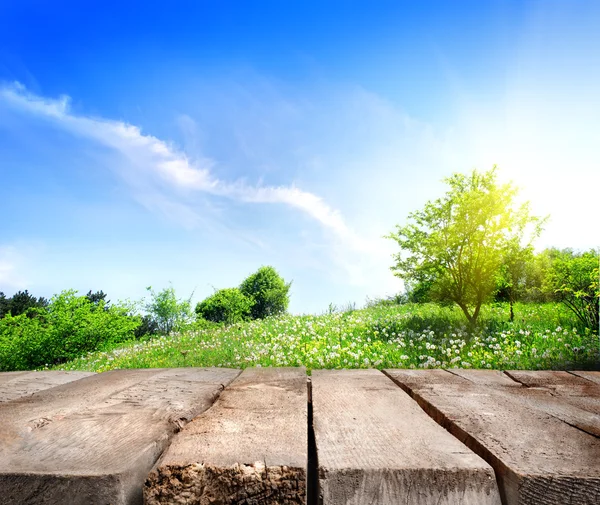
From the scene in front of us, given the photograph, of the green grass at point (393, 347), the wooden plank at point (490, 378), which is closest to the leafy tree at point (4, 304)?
the green grass at point (393, 347)

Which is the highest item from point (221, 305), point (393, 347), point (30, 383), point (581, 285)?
point (221, 305)

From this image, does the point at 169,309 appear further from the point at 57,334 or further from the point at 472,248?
the point at 472,248

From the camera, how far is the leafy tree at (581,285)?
931cm

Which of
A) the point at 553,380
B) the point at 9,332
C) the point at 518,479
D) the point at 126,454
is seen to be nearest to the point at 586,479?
the point at 518,479

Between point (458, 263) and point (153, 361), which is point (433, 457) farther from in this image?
point (458, 263)

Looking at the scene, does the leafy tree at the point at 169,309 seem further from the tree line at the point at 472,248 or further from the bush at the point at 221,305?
the tree line at the point at 472,248

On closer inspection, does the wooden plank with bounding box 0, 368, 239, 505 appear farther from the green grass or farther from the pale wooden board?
the green grass

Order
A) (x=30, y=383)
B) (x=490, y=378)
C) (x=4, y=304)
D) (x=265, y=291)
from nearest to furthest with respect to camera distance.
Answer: (x=490, y=378) < (x=30, y=383) < (x=4, y=304) < (x=265, y=291)

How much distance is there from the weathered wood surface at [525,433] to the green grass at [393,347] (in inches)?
132

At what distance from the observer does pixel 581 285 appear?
422 inches

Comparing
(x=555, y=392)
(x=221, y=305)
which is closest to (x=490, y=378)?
(x=555, y=392)

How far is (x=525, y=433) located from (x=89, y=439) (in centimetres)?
158

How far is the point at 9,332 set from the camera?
42.9 ft

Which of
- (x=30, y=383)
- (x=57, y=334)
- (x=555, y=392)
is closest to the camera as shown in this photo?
(x=555, y=392)
